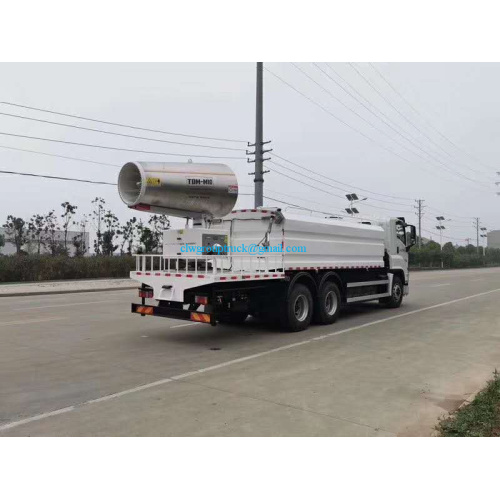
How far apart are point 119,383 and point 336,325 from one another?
19.6ft

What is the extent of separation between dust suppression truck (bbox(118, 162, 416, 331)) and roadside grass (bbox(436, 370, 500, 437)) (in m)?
4.19

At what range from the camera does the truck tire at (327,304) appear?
1038cm

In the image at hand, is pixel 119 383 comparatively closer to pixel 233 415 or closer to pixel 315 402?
pixel 233 415

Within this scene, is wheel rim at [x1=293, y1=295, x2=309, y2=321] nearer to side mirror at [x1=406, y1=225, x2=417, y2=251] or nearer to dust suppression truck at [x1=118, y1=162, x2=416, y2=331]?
dust suppression truck at [x1=118, y1=162, x2=416, y2=331]

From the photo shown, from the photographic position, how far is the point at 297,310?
991 centimetres

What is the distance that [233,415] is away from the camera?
4.73 m

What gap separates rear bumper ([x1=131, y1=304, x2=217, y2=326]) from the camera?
7766 mm

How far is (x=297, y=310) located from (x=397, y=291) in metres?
5.37

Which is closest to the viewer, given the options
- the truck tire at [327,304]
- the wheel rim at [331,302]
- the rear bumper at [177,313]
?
the rear bumper at [177,313]

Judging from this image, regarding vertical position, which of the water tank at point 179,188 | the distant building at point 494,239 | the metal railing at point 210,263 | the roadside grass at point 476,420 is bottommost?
the roadside grass at point 476,420

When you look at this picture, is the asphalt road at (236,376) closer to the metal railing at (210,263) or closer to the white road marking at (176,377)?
the white road marking at (176,377)

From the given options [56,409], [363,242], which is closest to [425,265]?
[363,242]

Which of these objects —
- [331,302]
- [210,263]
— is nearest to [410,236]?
[331,302]

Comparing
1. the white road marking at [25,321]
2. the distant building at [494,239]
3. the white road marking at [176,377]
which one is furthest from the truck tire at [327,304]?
the distant building at [494,239]
